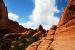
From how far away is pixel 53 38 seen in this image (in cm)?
3653

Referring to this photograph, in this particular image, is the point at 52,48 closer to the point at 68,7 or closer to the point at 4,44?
the point at 68,7

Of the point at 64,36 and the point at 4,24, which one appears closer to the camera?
the point at 64,36

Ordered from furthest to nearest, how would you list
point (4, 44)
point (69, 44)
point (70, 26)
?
point (4, 44) → point (70, 26) → point (69, 44)

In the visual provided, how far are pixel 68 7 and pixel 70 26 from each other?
417 cm

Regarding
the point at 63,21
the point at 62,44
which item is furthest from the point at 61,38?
the point at 63,21

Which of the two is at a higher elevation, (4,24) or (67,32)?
(4,24)

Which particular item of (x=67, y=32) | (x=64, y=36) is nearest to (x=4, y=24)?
(x=67, y=32)

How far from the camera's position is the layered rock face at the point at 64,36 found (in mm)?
31234

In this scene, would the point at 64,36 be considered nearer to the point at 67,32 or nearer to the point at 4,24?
the point at 67,32

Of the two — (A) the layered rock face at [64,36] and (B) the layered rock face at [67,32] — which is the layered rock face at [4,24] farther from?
(B) the layered rock face at [67,32]

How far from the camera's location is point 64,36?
33281 millimetres

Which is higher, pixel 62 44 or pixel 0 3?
pixel 0 3

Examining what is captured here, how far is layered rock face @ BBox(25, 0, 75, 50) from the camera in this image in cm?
3123

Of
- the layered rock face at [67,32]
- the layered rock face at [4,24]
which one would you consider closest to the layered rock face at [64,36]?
the layered rock face at [67,32]
